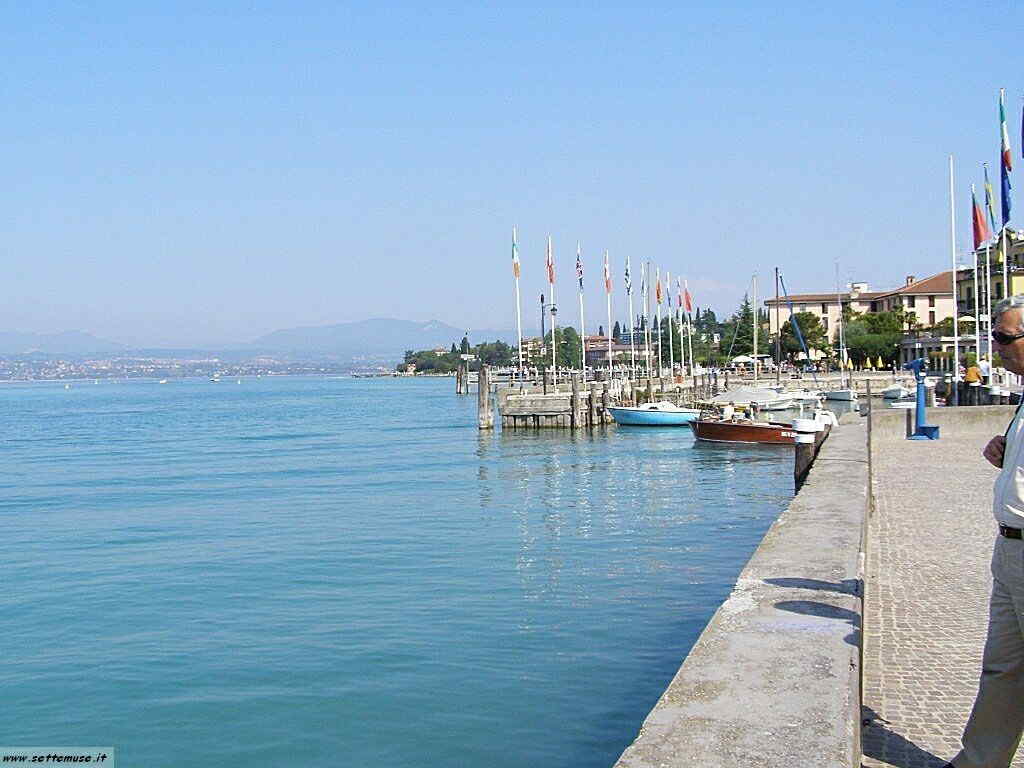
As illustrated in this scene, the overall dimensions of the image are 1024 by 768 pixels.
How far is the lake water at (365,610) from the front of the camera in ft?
32.8

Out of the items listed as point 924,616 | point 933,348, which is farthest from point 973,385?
point 933,348

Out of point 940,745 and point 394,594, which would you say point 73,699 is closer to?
point 394,594

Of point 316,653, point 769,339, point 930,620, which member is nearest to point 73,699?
point 316,653

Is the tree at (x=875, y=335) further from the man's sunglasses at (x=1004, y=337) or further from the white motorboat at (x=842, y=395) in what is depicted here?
the man's sunglasses at (x=1004, y=337)

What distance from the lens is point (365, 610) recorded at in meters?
14.4

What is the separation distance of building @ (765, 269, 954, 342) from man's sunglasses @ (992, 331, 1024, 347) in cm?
10761

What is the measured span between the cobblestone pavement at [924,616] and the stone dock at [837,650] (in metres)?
0.01

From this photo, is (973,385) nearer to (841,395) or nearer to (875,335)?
(841,395)

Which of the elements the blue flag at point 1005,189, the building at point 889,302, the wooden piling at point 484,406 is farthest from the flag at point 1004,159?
the building at point 889,302

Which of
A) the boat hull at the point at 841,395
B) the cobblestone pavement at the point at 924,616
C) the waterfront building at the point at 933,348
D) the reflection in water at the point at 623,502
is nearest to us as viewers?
the cobblestone pavement at the point at 924,616

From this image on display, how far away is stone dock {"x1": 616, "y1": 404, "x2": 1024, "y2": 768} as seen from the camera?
15.8 feet

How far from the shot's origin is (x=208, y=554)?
19.9 metres

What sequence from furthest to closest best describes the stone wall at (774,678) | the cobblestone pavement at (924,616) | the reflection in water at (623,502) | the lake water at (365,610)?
the reflection in water at (623,502)
the lake water at (365,610)
the cobblestone pavement at (924,616)
the stone wall at (774,678)

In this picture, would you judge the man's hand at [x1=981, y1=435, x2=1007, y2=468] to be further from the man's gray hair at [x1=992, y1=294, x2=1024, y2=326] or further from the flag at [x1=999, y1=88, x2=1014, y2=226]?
the flag at [x1=999, y1=88, x2=1014, y2=226]
